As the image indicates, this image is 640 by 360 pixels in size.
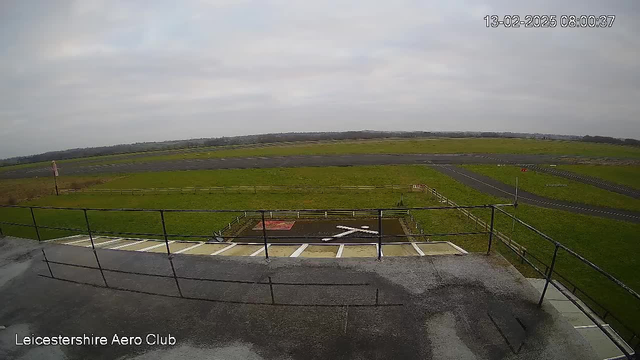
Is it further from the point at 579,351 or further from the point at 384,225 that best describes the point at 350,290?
the point at 384,225

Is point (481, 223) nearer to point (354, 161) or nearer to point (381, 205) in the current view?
point (381, 205)

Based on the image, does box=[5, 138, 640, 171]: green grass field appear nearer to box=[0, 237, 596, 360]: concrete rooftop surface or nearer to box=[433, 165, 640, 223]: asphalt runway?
box=[433, 165, 640, 223]: asphalt runway

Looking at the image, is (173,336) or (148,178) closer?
(173,336)

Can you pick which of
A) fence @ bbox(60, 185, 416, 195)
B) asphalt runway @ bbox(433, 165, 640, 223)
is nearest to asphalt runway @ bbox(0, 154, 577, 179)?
asphalt runway @ bbox(433, 165, 640, 223)

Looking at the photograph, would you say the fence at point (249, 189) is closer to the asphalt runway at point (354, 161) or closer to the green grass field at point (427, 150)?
the asphalt runway at point (354, 161)

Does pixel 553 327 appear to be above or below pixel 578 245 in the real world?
above

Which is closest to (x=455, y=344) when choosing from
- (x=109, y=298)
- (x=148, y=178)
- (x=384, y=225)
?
(x=109, y=298)
